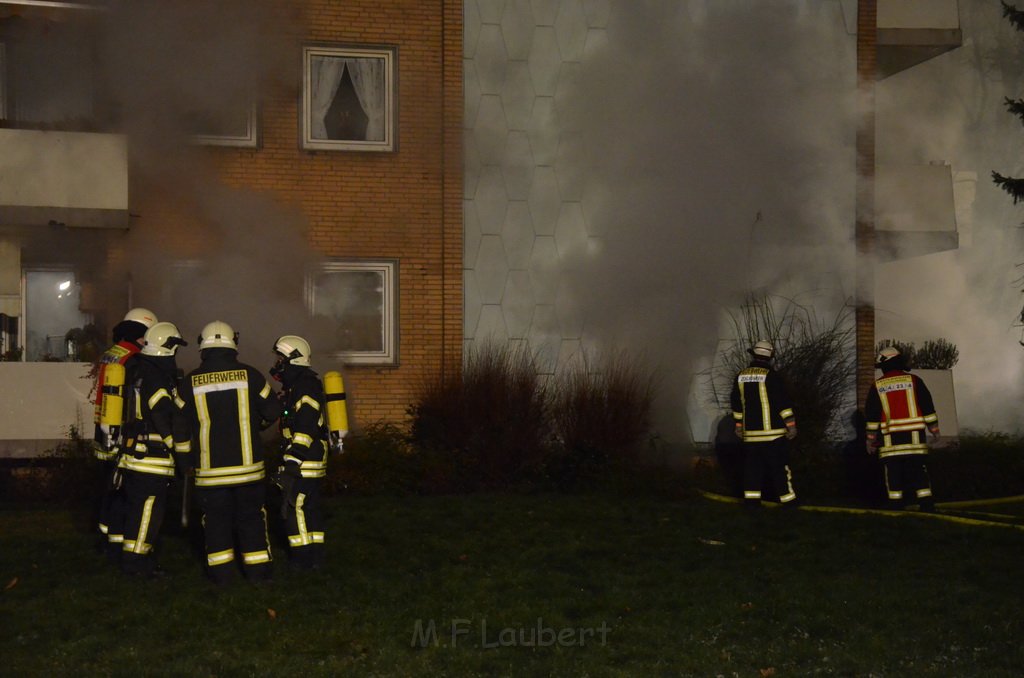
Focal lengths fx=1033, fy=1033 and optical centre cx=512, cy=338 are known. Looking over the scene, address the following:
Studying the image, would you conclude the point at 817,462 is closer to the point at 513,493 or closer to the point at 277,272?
the point at 513,493

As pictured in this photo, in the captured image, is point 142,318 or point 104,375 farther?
point 142,318

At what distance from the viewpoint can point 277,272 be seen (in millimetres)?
11445

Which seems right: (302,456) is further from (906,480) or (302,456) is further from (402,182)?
(402,182)

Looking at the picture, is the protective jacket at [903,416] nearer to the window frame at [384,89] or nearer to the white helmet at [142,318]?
the window frame at [384,89]

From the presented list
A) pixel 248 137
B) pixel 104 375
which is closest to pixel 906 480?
pixel 104 375

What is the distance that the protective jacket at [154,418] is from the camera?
22.9ft

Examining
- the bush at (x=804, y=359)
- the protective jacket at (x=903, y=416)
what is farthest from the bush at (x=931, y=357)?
the protective jacket at (x=903, y=416)

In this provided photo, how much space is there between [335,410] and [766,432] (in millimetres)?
4777

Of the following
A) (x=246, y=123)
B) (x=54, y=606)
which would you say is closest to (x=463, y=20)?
(x=246, y=123)

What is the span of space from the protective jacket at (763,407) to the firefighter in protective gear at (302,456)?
15.6 feet

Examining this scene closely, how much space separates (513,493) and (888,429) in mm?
3891

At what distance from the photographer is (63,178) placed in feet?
37.6

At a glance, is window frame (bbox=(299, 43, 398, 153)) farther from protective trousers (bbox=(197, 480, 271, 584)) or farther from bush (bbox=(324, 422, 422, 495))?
protective trousers (bbox=(197, 480, 271, 584))

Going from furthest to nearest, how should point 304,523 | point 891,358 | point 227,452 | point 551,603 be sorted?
1. point 891,358
2. point 304,523
3. point 227,452
4. point 551,603
